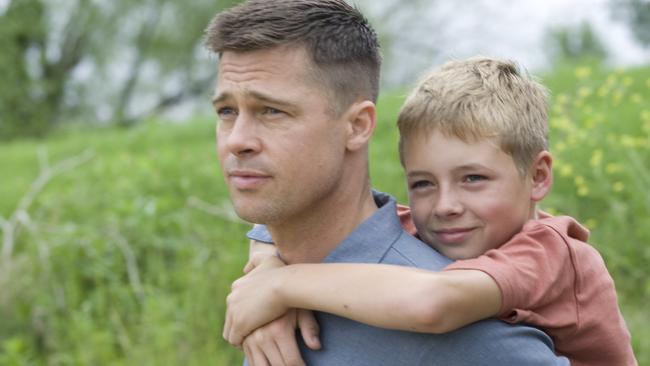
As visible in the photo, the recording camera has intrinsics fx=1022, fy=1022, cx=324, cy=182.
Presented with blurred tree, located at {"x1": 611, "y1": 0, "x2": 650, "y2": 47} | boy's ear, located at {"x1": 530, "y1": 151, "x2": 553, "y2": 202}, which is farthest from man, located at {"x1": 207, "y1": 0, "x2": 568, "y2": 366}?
blurred tree, located at {"x1": 611, "y1": 0, "x2": 650, "y2": 47}

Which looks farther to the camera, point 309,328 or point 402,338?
point 309,328

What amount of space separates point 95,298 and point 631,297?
10.7 feet

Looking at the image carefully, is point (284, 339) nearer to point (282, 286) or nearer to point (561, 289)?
point (282, 286)

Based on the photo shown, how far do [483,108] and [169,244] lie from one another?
183 inches

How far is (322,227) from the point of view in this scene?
2.55 meters

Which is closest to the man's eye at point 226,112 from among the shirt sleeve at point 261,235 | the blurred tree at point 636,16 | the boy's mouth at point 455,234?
the shirt sleeve at point 261,235

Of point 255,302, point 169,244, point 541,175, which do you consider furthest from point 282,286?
point 169,244

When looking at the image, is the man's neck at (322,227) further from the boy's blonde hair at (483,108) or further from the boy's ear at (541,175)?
the boy's ear at (541,175)

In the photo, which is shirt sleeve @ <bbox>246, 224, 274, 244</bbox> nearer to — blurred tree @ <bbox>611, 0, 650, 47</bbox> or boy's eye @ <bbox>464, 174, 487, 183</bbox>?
boy's eye @ <bbox>464, 174, 487, 183</bbox>

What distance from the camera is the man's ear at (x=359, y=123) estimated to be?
2516mm

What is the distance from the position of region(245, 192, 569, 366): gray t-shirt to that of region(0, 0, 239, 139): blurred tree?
2197 cm

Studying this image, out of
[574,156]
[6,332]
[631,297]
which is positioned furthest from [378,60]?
[6,332]

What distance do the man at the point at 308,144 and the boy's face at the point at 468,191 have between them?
105 millimetres

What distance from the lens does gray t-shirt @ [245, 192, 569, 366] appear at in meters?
2.24
